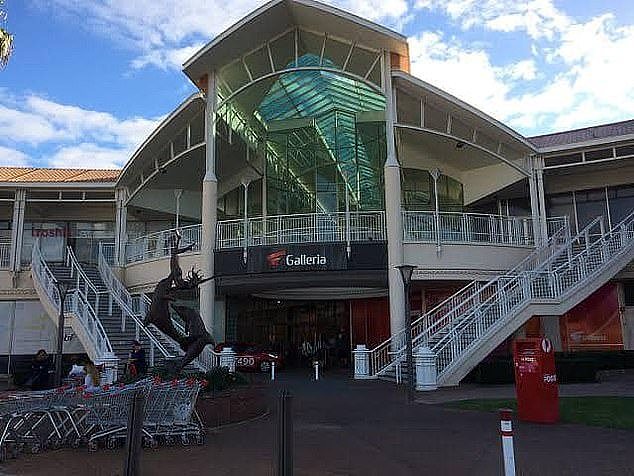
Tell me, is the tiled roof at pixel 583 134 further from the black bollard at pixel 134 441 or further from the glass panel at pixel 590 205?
the black bollard at pixel 134 441

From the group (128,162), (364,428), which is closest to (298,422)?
(364,428)

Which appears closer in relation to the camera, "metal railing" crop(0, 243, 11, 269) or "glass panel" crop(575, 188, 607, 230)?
"glass panel" crop(575, 188, 607, 230)

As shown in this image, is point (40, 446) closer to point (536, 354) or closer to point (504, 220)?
point (536, 354)

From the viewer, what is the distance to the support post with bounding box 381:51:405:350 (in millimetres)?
20891

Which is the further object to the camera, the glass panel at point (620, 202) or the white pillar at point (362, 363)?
the glass panel at point (620, 202)

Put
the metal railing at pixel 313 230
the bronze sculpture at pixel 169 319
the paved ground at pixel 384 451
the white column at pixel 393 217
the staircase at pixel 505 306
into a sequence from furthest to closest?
1. the metal railing at pixel 313 230
2. the white column at pixel 393 217
3. the staircase at pixel 505 306
4. the bronze sculpture at pixel 169 319
5. the paved ground at pixel 384 451

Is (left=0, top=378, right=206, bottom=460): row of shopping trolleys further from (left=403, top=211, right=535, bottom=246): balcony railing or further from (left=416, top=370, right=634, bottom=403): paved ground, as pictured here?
(left=403, top=211, right=535, bottom=246): balcony railing

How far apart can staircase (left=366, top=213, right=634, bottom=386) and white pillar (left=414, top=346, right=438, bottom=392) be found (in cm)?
39

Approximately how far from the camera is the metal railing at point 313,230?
72.3 ft

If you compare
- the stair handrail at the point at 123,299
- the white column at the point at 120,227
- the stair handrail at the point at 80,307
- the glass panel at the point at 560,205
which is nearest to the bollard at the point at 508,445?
the stair handrail at the point at 80,307

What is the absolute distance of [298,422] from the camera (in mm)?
11508

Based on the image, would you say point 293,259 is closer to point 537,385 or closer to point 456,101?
point 456,101

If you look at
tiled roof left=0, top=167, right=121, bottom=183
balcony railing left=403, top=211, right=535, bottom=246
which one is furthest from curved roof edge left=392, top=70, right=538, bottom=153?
tiled roof left=0, top=167, right=121, bottom=183

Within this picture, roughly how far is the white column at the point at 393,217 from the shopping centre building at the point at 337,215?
67mm
